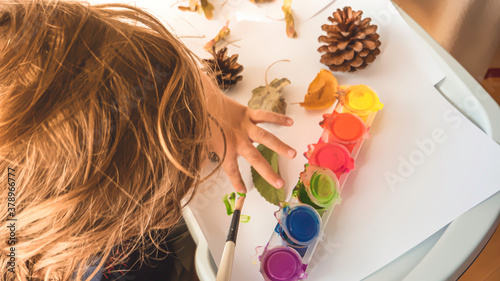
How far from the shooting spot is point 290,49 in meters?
0.48

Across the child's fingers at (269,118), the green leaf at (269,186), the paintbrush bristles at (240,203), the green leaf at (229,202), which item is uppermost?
the child's fingers at (269,118)

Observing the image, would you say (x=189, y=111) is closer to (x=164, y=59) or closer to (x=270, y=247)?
(x=164, y=59)

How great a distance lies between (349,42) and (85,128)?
0.30 m

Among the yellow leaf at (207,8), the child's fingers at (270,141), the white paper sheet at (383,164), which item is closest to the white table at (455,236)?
the white paper sheet at (383,164)

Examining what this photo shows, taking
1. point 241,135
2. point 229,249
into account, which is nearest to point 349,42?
point 241,135

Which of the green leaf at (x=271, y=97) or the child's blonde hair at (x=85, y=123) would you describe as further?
the green leaf at (x=271, y=97)

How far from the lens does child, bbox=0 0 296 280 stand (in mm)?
271

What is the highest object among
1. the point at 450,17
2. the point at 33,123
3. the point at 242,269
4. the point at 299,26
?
the point at 450,17

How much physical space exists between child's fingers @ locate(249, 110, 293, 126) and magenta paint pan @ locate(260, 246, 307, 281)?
0.46ft

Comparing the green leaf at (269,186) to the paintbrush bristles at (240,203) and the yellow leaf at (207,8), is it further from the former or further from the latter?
the yellow leaf at (207,8)

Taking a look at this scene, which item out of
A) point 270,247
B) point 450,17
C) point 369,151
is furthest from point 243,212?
point 450,17

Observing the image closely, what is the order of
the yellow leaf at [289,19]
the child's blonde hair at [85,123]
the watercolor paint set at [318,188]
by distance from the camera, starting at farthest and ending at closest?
1. the yellow leaf at [289,19]
2. the watercolor paint set at [318,188]
3. the child's blonde hair at [85,123]

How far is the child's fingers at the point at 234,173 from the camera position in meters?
0.43

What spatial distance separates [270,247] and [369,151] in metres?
0.15
